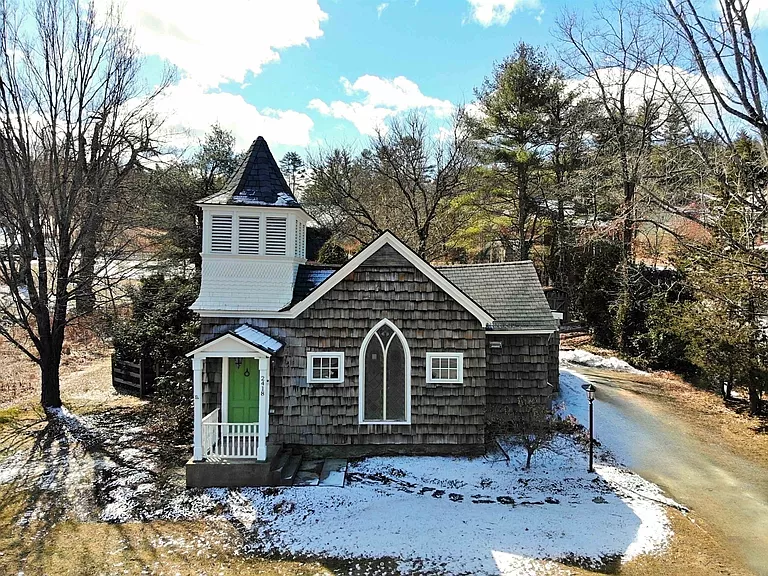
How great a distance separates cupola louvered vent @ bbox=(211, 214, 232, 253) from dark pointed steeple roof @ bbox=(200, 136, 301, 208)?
0.39 m

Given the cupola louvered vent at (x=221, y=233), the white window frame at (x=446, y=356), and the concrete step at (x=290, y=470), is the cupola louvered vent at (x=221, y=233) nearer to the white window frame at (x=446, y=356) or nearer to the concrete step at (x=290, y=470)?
the concrete step at (x=290, y=470)

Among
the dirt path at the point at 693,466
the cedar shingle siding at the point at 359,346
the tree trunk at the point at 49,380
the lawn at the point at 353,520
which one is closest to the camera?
the lawn at the point at 353,520

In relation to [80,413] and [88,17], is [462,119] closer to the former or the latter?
[88,17]

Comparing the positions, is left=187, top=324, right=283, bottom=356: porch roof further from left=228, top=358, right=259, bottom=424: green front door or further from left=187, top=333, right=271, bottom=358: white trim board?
left=228, top=358, right=259, bottom=424: green front door

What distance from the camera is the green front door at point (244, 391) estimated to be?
32.8 feet

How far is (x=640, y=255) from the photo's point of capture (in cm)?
2681

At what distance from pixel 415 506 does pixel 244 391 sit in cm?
414

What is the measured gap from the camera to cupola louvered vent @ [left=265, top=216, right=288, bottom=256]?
10438 millimetres

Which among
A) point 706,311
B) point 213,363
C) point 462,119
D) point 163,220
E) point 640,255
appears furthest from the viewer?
point 640,255

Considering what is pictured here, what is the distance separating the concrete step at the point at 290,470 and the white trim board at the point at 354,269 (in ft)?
9.20

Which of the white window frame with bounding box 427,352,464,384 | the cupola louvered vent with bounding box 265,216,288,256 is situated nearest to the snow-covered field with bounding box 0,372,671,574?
the white window frame with bounding box 427,352,464,384

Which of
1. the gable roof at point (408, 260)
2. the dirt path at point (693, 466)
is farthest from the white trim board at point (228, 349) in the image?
the dirt path at point (693, 466)

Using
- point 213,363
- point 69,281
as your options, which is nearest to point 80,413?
point 69,281

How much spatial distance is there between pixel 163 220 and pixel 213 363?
11.8 metres
